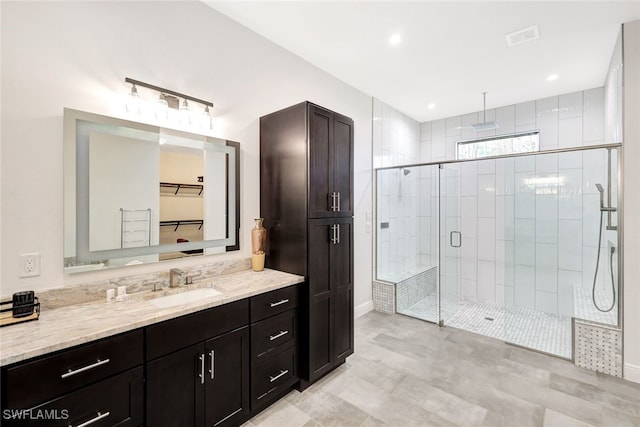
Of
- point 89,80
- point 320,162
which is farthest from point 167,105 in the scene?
point 320,162

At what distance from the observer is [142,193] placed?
1921 millimetres

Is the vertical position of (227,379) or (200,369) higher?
(200,369)

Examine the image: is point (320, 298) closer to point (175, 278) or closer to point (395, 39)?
point (175, 278)

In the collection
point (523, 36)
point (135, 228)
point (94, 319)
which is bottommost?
point (94, 319)

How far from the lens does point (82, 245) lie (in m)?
1.69

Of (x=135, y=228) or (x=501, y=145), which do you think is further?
(x=501, y=145)

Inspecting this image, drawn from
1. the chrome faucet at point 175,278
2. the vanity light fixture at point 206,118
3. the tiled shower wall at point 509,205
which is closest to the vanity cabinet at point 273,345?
the chrome faucet at point 175,278

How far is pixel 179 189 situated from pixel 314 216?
1021mm

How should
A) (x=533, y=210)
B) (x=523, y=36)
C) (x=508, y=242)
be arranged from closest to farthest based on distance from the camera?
(x=523, y=36)
(x=533, y=210)
(x=508, y=242)

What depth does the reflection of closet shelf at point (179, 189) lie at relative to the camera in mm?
2023

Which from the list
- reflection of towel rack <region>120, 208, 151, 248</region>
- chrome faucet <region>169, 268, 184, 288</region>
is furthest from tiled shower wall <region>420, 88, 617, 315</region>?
reflection of towel rack <region>120, 208, 151, 248</region>

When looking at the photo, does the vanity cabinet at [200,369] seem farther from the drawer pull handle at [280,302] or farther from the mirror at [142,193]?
the mirror at [142,193]

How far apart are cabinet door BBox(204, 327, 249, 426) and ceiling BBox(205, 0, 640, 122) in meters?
2.46

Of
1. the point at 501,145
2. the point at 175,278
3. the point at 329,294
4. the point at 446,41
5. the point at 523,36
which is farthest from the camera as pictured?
the point at 501,145
